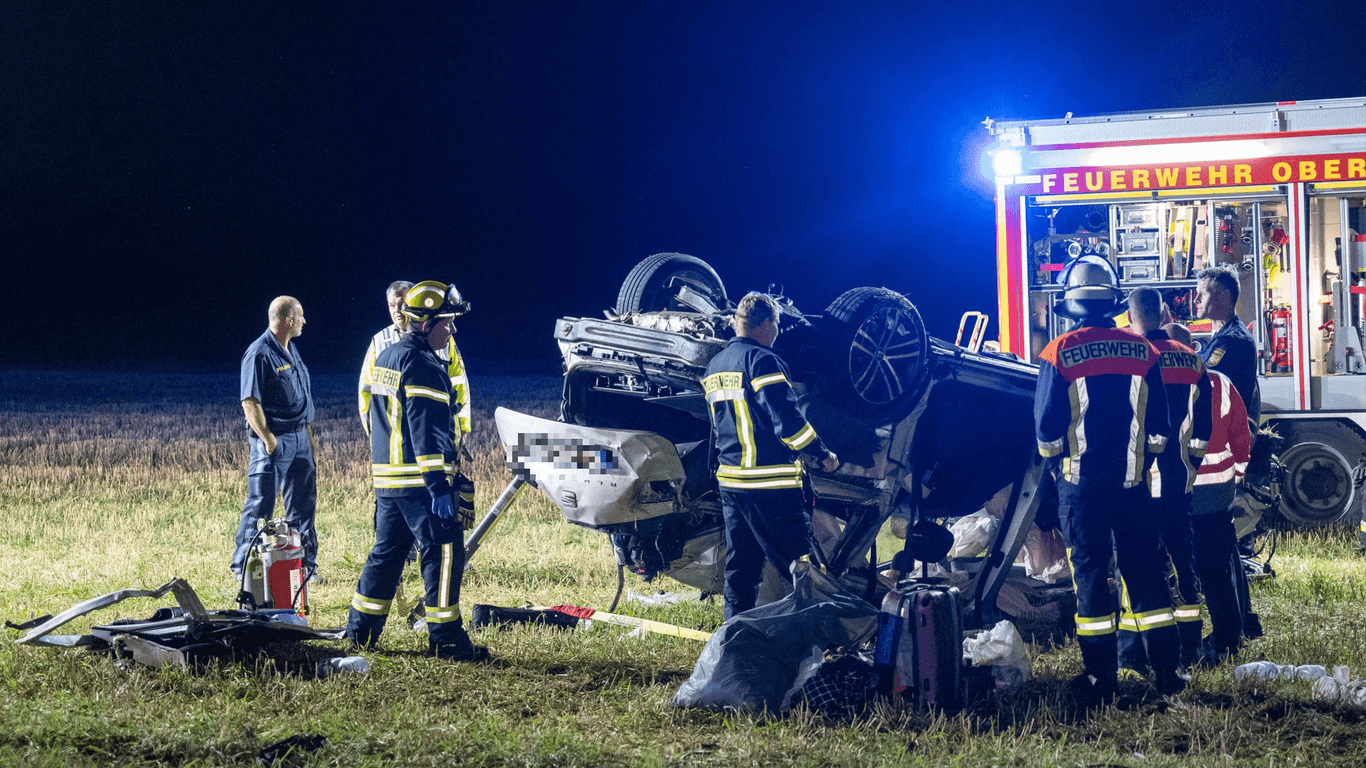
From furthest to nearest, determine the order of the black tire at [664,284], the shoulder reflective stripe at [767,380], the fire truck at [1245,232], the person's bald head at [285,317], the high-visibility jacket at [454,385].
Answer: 1. the fire truck at [1245,232]
2. the person's bald head at [285,317]
3. the black tire at [664,284]
4. the high-visibility jacket at [454,385]
5. the shoulder reflective stripe at [767,380]

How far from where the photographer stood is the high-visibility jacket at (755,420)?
197 inches

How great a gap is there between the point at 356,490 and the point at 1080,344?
8079mm

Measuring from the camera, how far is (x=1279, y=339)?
8516mm

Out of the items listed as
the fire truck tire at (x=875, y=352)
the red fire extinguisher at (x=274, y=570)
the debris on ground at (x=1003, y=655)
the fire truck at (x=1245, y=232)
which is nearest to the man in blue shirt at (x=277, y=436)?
A: the red fire extinguisher at (x=274, y=570)

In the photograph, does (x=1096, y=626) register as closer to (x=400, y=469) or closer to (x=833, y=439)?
(x=833, y=439)

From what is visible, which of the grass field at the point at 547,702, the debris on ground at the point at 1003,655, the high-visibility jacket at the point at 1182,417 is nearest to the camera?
the grass field at the point at 547,702

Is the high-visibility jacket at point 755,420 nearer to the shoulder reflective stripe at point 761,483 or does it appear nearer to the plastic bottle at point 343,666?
the shoulder reflective stripe at point 761,483

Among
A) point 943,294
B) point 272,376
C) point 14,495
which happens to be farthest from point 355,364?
point 272,376

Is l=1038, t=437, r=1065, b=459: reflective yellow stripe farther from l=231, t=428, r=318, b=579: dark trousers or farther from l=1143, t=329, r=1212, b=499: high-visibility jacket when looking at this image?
l=231, t=428, r=318, b=579: dark trousers

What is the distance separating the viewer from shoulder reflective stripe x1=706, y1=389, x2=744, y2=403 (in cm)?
507

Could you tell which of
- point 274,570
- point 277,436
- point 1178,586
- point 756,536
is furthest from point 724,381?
point 277,436

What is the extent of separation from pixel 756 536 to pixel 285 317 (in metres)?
3.27

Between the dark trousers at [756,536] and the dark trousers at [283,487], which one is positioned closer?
the dark trousers at [756,536]

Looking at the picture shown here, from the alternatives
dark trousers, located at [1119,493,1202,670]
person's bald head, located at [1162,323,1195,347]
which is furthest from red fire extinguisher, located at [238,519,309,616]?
person's bald head, located at [1162,323,1195,347]
